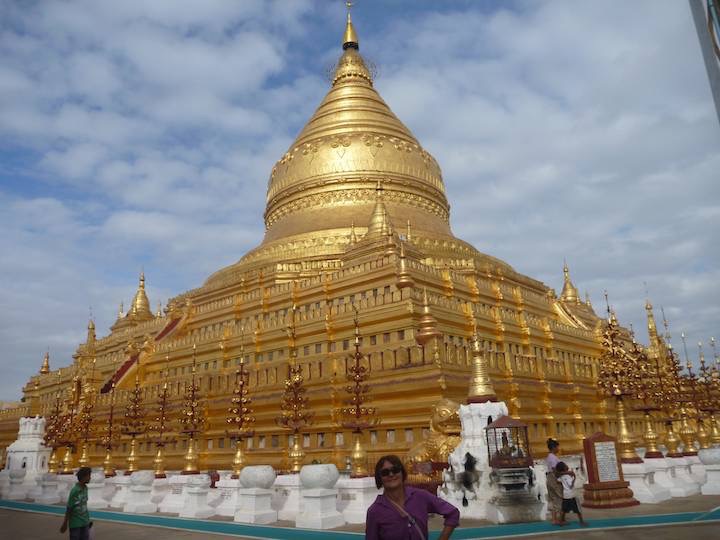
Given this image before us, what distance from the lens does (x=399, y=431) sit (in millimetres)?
19875

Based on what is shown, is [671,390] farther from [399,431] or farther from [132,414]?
[132,414]

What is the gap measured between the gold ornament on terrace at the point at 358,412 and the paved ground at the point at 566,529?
1942mm

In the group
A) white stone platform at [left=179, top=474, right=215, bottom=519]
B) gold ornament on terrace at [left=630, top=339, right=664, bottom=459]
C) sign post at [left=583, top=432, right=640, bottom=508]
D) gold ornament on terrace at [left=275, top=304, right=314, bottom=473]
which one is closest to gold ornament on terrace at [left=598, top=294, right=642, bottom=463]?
gold ornament on terrace at [left=630, top=339, right=664, bottom=459]

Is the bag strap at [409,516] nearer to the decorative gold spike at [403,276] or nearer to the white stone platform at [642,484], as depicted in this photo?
the white stone platform at [642,484]

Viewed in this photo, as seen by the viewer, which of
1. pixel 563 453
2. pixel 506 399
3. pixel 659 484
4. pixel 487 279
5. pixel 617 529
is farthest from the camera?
pixel 487 279

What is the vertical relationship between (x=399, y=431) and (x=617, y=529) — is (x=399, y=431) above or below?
above

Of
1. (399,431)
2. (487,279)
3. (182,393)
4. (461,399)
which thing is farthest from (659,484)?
(182,393)

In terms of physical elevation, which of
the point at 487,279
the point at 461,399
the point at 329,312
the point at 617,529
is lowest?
the point at 617,529

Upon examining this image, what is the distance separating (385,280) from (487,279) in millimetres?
8431

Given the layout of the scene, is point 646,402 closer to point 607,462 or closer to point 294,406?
point 607,462

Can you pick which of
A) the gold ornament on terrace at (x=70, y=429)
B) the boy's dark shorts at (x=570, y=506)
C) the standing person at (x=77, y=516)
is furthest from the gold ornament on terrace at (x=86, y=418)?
→ the boy's dark shorts at (x=570, y=506)

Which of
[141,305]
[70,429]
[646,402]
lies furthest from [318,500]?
[141,305]

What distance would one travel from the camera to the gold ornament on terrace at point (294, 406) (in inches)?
652

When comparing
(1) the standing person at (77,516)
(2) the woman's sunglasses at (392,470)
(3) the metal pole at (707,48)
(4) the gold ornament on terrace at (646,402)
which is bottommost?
(1) the standing person at (77,516)
